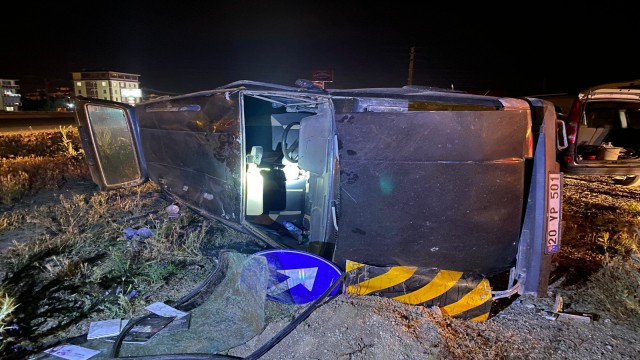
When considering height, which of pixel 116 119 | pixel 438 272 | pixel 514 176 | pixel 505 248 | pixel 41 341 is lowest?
pixel 41 341

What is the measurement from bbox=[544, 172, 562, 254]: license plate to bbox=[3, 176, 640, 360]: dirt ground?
63 centimetres

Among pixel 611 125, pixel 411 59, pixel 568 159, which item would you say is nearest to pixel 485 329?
pixel 568 159

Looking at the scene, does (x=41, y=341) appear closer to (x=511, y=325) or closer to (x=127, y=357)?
(x=127, y=357)

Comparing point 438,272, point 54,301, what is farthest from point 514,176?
point 54,301

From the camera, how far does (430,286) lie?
259cm

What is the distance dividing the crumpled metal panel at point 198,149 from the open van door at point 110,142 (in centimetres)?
29

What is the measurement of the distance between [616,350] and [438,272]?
124cm

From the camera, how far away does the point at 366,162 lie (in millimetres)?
2449

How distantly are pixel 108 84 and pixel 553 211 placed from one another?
52775 mm

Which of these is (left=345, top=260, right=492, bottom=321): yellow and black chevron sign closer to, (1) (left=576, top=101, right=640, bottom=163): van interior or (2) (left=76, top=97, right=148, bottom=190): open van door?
(2) (left=76, top=97, right=148, bottom=190): open van door

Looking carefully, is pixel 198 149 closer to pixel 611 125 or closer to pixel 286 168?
pixel 286 168

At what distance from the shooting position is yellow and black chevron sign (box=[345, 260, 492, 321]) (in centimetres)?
257

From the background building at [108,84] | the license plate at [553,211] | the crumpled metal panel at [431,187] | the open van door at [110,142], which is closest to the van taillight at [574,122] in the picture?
the license plate at [553,211]

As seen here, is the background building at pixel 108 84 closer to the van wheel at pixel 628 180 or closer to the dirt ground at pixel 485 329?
the van wheel at pixel 628 180
